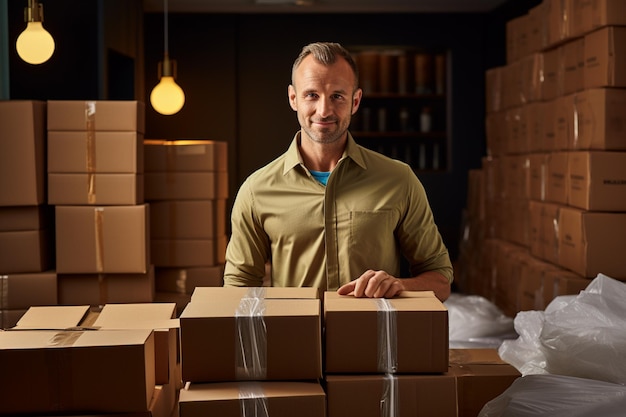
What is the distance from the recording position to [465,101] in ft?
27.1

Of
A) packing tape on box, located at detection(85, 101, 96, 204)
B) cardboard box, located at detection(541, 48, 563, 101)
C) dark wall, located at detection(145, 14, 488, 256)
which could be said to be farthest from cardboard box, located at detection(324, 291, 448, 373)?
dark wall, located at detection(145, 14, 488, 256)

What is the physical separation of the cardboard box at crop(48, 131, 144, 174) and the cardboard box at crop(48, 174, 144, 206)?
3cm

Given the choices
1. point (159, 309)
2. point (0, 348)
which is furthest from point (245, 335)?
point (159, 309)

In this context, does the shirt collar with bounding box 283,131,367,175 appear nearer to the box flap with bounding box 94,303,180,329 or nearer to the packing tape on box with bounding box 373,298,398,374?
the box flap with bounding box 94,303,180,329

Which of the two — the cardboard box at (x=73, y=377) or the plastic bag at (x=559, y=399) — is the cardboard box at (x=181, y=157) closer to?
the plastic bag at (x=559, y=399)

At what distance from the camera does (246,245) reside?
88.2 inches

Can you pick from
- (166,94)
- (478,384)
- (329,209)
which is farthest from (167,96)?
(478,384)

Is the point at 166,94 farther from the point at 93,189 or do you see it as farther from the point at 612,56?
the point at 612,56

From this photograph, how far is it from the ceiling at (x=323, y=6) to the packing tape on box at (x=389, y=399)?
20.7 feet

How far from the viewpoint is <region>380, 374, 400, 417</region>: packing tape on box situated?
1541 millimetres

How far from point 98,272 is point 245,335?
2.68 metres

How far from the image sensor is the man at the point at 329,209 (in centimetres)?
212

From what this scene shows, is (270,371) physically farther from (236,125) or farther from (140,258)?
(236,125)

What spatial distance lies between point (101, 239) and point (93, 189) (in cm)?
23
